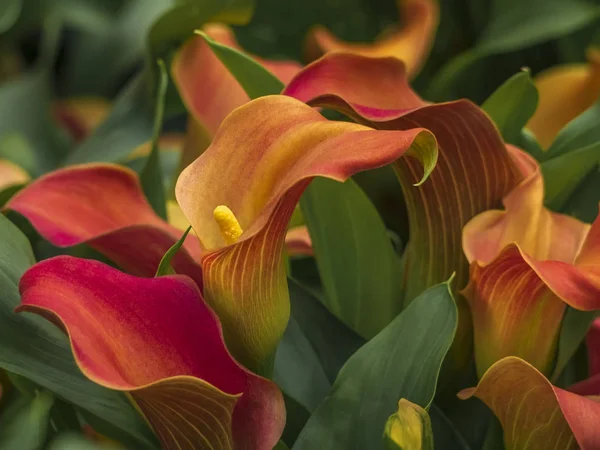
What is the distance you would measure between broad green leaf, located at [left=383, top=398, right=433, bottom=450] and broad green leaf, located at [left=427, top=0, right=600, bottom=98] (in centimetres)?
36

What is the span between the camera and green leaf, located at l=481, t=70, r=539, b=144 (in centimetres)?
39

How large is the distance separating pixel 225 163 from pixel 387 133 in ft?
0.20

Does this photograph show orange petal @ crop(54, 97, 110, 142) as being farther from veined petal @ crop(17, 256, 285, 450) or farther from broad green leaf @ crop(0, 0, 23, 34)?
veined petal @ crop(17, 256, 285, 450)

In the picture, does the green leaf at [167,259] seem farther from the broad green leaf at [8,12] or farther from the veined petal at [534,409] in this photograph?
the broad green leaf at [8,12]

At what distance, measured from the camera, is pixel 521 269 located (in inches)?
12.3

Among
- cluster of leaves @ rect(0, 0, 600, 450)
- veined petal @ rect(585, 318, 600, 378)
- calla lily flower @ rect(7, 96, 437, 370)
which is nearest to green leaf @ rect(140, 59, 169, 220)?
cluster of leaves @ rect(0, 0, 600, 450)

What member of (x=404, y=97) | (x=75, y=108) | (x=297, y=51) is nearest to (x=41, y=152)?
(x=75, y=108)

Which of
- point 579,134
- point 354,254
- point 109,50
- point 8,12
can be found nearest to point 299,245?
point 354,254

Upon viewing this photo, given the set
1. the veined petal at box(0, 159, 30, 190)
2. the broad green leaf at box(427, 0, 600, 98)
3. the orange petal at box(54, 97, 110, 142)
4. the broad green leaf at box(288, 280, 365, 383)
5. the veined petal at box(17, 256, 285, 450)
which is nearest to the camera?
the veined petal at box(17, 256, 285, 450)

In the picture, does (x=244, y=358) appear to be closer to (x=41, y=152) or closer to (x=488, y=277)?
(x=488, y=277)

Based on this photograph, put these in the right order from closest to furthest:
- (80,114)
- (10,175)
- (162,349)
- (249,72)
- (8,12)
Answer: (162,349) < (249,72) < (10,175) < (8,12) < (80,114)

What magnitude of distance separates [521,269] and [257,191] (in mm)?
97

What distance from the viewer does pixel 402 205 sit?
60 cm

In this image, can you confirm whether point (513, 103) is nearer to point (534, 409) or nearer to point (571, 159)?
point (571, 159)
